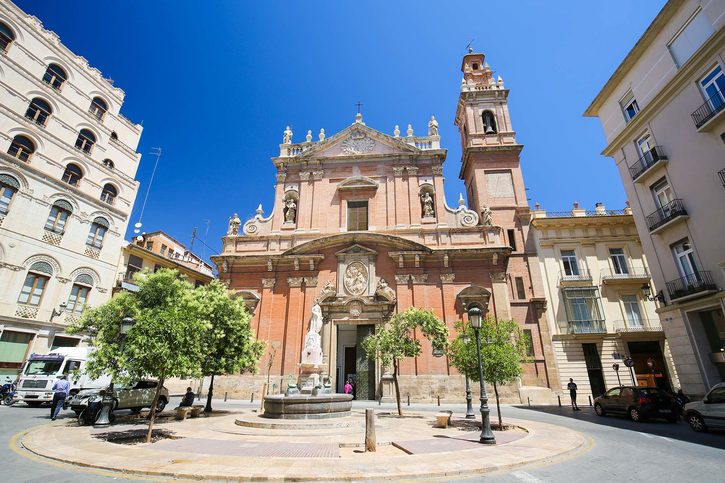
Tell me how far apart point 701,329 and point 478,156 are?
17.3 m

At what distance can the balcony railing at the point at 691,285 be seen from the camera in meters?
14.6

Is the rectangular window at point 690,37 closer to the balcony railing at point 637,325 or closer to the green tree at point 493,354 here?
the green tree at point 493,354

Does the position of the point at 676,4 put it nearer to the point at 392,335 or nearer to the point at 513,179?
the point at 513,179

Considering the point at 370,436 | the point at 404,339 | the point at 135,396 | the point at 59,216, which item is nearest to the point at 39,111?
the point at 59,216

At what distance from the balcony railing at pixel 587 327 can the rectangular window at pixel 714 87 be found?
14173 mm

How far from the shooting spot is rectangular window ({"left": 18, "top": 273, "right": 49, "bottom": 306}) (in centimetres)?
2141

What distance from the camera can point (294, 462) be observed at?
6.82 meters

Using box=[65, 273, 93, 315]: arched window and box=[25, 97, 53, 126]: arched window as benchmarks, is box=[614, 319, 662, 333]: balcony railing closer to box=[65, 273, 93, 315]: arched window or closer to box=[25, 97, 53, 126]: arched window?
box=[65, 273, 93, 315]: arched window

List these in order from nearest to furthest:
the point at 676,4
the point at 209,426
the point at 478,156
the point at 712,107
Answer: the point at 209,426 → the point at 712,107 → the point at 676,4 → the point at 478,156

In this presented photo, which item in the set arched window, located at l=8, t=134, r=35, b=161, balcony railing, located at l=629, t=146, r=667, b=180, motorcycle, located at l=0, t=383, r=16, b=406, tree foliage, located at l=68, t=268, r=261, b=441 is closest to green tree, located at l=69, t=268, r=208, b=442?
tree foliage, located at l=68, t=268, r=261, b=441

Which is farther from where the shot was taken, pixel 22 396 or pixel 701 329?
pixel 22 396

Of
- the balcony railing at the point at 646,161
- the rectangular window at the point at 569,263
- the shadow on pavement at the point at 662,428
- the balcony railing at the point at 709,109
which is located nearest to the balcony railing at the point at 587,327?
the rectangular window at the point at 569,263

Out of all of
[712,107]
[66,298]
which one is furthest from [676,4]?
[66,298]

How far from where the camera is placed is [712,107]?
14.9 meters
